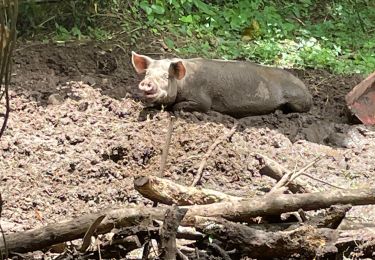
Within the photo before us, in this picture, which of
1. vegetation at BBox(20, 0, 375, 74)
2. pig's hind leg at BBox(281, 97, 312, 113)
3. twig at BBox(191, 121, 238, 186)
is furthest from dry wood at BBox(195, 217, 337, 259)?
vegetation at BBox(20, 0, 375, 74)

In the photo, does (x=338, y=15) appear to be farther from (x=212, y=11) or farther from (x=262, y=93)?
(x=262, y=93)

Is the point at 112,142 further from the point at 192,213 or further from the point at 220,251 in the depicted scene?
the point at 220,251

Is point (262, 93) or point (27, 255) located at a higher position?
point (27, 255)

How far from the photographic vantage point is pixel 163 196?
4289mm

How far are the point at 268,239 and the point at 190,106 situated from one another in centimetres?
341

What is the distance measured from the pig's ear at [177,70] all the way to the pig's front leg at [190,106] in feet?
0.75

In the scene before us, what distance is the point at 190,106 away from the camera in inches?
280

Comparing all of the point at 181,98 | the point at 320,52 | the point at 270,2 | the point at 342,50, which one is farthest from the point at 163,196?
the point at 270,2

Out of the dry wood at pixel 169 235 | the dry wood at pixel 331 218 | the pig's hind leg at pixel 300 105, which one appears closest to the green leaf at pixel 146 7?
the pig's hind leg at pixel 300 105

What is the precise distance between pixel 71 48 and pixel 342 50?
3.28 m

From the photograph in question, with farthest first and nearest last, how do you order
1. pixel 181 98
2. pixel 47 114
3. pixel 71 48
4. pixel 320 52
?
pixel 320 52
pixel 71 48
pixel 181 98
pixel 47 114

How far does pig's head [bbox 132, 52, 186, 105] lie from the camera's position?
691cm

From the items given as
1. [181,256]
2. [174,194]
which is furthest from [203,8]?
[181,256]

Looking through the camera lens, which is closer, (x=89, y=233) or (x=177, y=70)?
(x=89, y=233)
